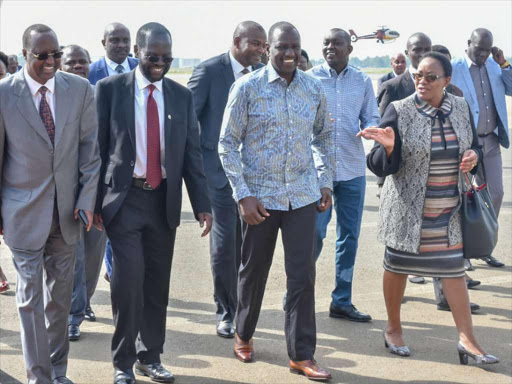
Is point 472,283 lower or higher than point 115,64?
lower

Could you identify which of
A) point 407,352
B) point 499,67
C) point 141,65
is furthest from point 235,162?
point 499,67

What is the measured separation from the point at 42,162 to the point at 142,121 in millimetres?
646

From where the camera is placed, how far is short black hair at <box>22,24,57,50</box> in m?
5.21

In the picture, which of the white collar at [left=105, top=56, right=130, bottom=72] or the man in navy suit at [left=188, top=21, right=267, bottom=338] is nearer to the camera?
the man in navy suit at [left=188, top=21, right=267, bottom=338]

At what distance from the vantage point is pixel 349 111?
7.22 metres

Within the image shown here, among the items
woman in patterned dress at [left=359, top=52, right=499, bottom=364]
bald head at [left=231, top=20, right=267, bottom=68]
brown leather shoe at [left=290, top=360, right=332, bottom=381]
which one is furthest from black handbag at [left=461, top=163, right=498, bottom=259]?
bald head at [left=231, top=20, right=267, bottom=68]

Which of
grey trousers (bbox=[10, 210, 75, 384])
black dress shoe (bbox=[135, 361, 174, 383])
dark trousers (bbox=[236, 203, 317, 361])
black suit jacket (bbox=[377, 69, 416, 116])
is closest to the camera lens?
grey trousers (bbox=[10, 210, 75, 384])

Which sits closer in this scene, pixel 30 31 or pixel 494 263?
pixel 30 31

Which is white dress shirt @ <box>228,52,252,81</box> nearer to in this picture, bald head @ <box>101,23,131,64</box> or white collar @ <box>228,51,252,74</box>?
white collar @ <box>228,51,252,74</box>

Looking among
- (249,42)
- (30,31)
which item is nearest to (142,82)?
(30,31)

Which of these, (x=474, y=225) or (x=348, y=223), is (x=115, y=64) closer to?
(x=348, y=223)

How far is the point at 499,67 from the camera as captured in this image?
883 centimetres

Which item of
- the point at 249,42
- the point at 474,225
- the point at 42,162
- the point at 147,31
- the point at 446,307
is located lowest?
the point at 446,307

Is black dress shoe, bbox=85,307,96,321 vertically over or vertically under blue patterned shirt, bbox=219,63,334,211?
under
